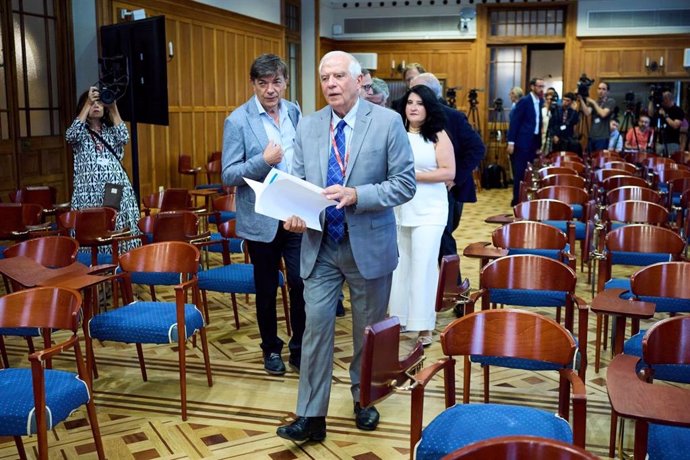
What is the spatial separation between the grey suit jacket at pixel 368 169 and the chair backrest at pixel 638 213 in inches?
117

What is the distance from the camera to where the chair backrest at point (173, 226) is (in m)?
5.20

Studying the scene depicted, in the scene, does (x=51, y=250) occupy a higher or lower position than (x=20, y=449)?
higher

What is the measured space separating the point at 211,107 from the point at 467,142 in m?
7.27

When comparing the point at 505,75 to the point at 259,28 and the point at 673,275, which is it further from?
the point at 673,275

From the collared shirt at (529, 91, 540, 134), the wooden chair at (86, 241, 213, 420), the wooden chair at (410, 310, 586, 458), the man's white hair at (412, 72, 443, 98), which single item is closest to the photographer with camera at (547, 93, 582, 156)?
the collared shirt at (529, 91, 540, 134)

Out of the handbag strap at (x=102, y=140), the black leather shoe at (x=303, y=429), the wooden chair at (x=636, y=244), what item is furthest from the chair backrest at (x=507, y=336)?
the handbag strap at (x=102, y=140)

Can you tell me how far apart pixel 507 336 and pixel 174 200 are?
4678mm

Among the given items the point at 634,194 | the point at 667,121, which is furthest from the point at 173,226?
the point at 667,121

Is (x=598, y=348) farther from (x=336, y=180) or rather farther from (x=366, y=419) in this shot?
(x=336, y=180)

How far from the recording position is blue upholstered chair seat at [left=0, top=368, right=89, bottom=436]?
278 cm

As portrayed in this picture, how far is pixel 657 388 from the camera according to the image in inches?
93.5

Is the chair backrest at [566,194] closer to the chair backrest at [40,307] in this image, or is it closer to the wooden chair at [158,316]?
the wooden chair at [158,316]

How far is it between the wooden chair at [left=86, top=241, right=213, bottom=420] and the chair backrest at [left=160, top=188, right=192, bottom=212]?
244 cm

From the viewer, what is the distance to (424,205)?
4.63m
